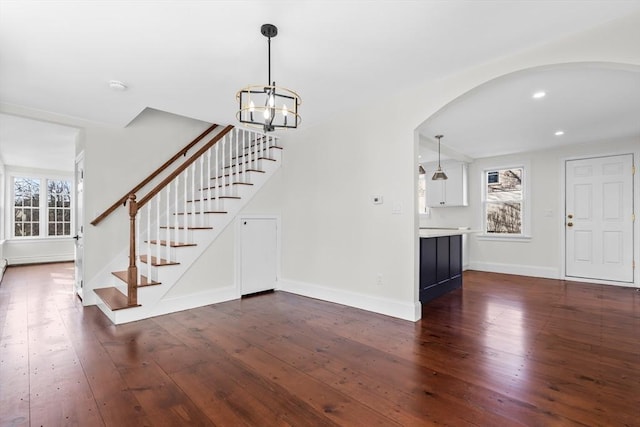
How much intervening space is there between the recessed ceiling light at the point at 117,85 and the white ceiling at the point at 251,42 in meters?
0.06

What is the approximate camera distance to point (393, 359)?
248 cm

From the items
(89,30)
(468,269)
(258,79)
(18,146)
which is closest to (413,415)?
(258,79)

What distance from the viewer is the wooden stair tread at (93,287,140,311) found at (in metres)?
3.37

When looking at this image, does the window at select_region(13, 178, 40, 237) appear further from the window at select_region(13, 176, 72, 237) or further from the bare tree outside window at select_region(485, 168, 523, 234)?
the bare tree outside window at select_region(485, 168, 523, 234)

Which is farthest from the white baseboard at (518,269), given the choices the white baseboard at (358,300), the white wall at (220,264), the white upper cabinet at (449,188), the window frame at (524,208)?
the white wall at (220,264)

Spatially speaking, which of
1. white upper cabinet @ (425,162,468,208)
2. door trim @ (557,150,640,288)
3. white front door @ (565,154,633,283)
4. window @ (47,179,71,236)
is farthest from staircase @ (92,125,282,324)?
white front door @ (565,154,633,283)

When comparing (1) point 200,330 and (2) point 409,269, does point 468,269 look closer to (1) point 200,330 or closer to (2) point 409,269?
(2) point 409,269

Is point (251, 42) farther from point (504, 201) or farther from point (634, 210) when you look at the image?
point (634, 210)

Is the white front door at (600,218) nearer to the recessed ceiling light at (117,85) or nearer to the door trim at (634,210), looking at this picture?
the door trim at (634,210)

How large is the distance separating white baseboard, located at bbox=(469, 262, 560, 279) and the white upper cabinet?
4.63ft

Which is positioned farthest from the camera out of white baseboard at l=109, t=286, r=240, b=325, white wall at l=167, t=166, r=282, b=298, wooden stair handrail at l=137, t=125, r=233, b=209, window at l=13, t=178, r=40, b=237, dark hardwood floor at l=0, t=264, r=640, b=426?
window at l=13, t=178, r=40, b=237

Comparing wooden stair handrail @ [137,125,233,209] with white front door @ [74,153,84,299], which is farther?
white front door @ [74,153,84,299]

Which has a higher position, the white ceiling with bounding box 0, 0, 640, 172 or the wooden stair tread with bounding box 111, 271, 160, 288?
the white ceiling with bounding box 0, 0, 640, 172

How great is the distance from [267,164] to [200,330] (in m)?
2.64
